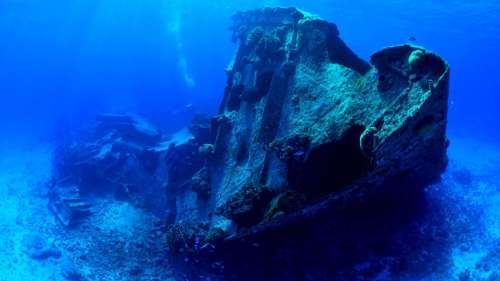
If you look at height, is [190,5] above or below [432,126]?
above

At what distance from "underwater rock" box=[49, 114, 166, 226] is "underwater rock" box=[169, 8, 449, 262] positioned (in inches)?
155

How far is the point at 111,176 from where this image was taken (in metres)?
16.4

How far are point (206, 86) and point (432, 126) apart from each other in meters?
49.7

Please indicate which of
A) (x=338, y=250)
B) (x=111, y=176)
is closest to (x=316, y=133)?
(x=338, y=250)

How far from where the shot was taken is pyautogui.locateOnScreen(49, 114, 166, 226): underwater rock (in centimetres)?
A: 1465

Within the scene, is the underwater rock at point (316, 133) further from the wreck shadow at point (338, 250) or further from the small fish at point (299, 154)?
the wreck shadow at point (338, 250)

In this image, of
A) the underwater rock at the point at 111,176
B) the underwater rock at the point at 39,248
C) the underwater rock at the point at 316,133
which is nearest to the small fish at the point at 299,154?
the underwater rock at the point at 316,133

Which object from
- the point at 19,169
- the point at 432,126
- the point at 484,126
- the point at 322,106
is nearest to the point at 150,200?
the point at 322,106

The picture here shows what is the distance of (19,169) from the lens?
24422mm

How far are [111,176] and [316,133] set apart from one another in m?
12.0

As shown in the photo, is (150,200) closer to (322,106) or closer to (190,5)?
(322,106)

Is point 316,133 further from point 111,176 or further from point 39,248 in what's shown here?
point 39,248

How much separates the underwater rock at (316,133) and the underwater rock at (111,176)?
13.0ft

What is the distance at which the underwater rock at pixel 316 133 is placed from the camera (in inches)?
215
